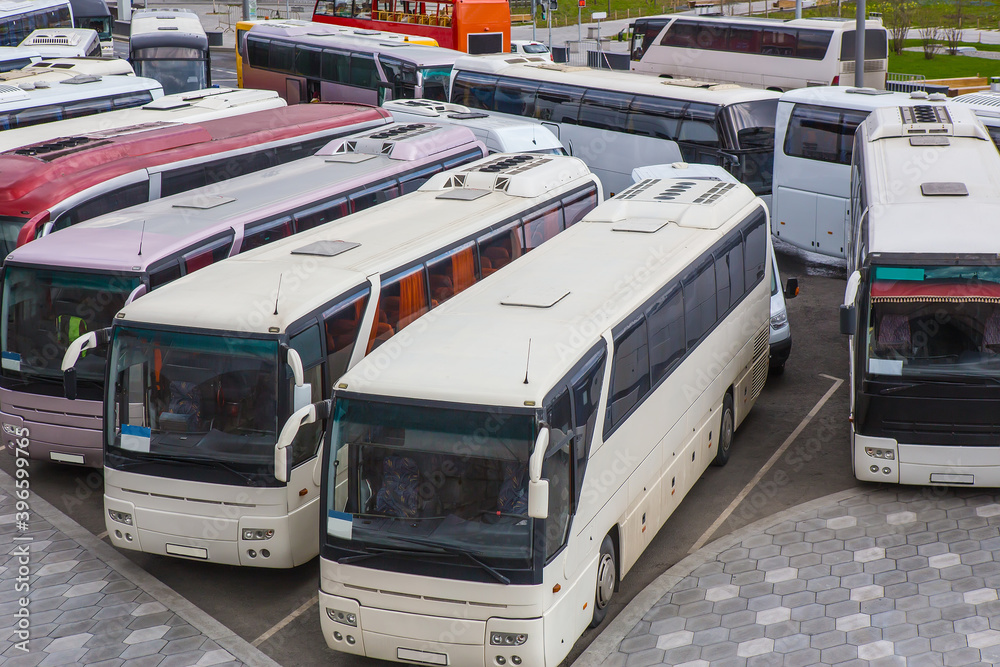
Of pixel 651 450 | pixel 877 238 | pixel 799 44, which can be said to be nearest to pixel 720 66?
pixel 799 44

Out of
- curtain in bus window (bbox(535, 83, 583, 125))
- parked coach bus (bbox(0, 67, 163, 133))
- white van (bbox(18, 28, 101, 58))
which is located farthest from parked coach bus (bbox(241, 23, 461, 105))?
parked coach bus (bbox(0, 67, 163, 133))

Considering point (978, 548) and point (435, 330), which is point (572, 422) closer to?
point (435, 330)

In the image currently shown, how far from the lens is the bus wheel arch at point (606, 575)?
780cm

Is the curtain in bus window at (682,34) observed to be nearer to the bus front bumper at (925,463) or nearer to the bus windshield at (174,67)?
the bus windshield at (174,67)

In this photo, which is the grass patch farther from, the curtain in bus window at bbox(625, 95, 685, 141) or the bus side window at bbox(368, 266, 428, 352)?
the bus side window at bbox(368, 266, 428, 352)

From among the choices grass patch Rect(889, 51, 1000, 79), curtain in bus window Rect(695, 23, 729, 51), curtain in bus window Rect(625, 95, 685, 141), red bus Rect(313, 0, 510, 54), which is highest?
red bus Rect(313, 0, 510, 54)

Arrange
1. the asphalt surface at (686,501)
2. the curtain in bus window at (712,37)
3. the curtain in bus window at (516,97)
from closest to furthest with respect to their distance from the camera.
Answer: the asphalt surface at (686,501) → the curtain in bus window at (516,97) → the curtain in bus window at (712,37)

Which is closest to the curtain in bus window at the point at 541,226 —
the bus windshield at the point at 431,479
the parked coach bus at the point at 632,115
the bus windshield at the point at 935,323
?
the bus windshield at the point at 935,323

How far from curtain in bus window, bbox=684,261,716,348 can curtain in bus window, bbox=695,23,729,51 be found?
20679mm

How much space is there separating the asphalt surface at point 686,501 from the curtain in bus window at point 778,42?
1426 cm

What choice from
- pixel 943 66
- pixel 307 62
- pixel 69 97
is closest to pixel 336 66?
pixel 307 62

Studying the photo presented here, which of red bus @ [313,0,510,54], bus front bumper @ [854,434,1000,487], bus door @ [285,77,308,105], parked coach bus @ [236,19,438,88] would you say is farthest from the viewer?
red bus @ [313,0,510,54]

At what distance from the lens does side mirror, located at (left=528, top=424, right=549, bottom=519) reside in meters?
6.15

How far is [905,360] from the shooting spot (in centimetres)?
933
